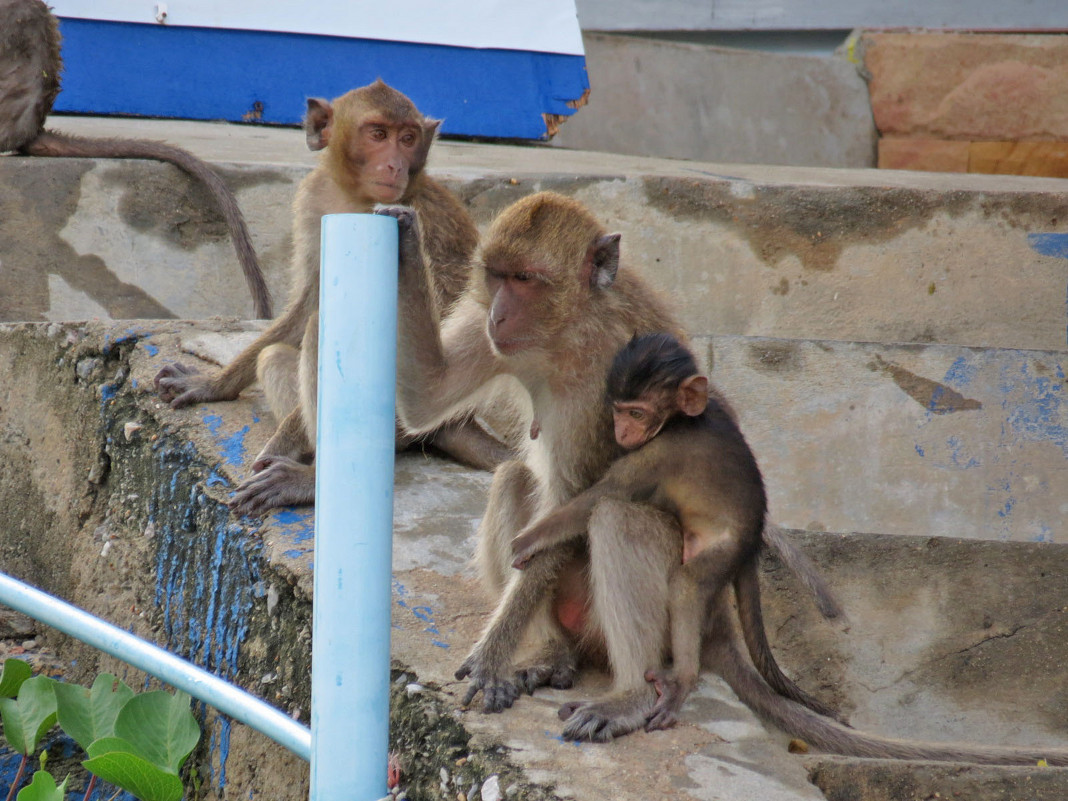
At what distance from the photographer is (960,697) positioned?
371 centimetres

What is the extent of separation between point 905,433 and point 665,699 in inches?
94.4

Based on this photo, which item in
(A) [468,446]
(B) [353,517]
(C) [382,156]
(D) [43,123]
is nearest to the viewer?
(B) [353,517]

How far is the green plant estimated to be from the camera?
242cm

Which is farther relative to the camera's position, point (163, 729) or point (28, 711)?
point (28, 711)

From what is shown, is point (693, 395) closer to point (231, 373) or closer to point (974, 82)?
point (231, 373)

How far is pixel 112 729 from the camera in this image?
8.77 ft

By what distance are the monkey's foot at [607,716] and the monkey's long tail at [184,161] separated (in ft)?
9.58

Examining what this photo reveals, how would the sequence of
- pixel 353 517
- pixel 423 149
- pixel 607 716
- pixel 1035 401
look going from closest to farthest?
pixel 353 517 → pixel 607 716 → pixel 423 149 → pixel 1035 401

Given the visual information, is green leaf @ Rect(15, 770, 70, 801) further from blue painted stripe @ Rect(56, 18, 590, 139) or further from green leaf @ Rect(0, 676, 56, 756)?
blue painted stripe @ Rect(56, 18, 590, 139)

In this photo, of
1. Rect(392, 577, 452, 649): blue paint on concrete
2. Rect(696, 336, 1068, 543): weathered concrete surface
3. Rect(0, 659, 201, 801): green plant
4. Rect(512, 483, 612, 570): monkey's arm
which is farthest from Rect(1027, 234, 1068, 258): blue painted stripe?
Rect(0, 659, 201, 801): green plant

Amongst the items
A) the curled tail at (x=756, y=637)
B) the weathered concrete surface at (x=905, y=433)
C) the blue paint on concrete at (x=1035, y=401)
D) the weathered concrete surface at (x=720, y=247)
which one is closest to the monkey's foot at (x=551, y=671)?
the curled tail at (x=756, y=637)

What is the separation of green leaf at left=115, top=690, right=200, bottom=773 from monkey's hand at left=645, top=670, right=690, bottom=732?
1.00 metres

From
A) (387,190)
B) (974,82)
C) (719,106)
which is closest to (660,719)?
(387,190)

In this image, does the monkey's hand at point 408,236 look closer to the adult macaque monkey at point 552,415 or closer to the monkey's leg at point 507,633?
the adult macaque monkey at point 552,415
